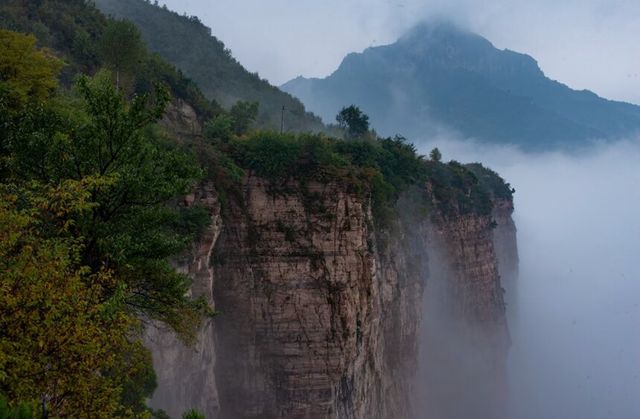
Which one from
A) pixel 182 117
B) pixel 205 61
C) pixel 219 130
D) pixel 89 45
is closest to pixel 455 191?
pixel 182 117

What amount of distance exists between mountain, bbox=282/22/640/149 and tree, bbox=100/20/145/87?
113m

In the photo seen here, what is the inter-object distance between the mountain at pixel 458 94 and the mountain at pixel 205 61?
2872 inches

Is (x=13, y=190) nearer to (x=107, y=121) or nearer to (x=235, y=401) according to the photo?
(x=107, y=121)

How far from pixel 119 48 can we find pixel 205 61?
36811 mm

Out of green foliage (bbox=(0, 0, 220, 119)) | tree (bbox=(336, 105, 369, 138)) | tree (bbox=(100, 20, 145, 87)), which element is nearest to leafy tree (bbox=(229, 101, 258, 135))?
green foliage (bbox=(0, 0, 220, 119))

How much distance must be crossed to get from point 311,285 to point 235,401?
18.6ft

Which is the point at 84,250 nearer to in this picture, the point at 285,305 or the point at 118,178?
the point at 118,178

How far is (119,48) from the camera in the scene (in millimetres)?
32688

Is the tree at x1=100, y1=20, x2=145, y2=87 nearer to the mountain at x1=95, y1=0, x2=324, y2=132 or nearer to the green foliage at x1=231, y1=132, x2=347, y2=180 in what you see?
the green foliage at x1=231, y1=132, x2=347, y2=180

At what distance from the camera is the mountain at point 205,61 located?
207ft

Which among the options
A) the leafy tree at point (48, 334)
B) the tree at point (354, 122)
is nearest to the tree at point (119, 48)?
the tree at point (354, 122)

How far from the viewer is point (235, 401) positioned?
22.9m

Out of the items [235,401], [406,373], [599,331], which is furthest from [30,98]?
[599,331]

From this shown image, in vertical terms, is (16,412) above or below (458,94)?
below
